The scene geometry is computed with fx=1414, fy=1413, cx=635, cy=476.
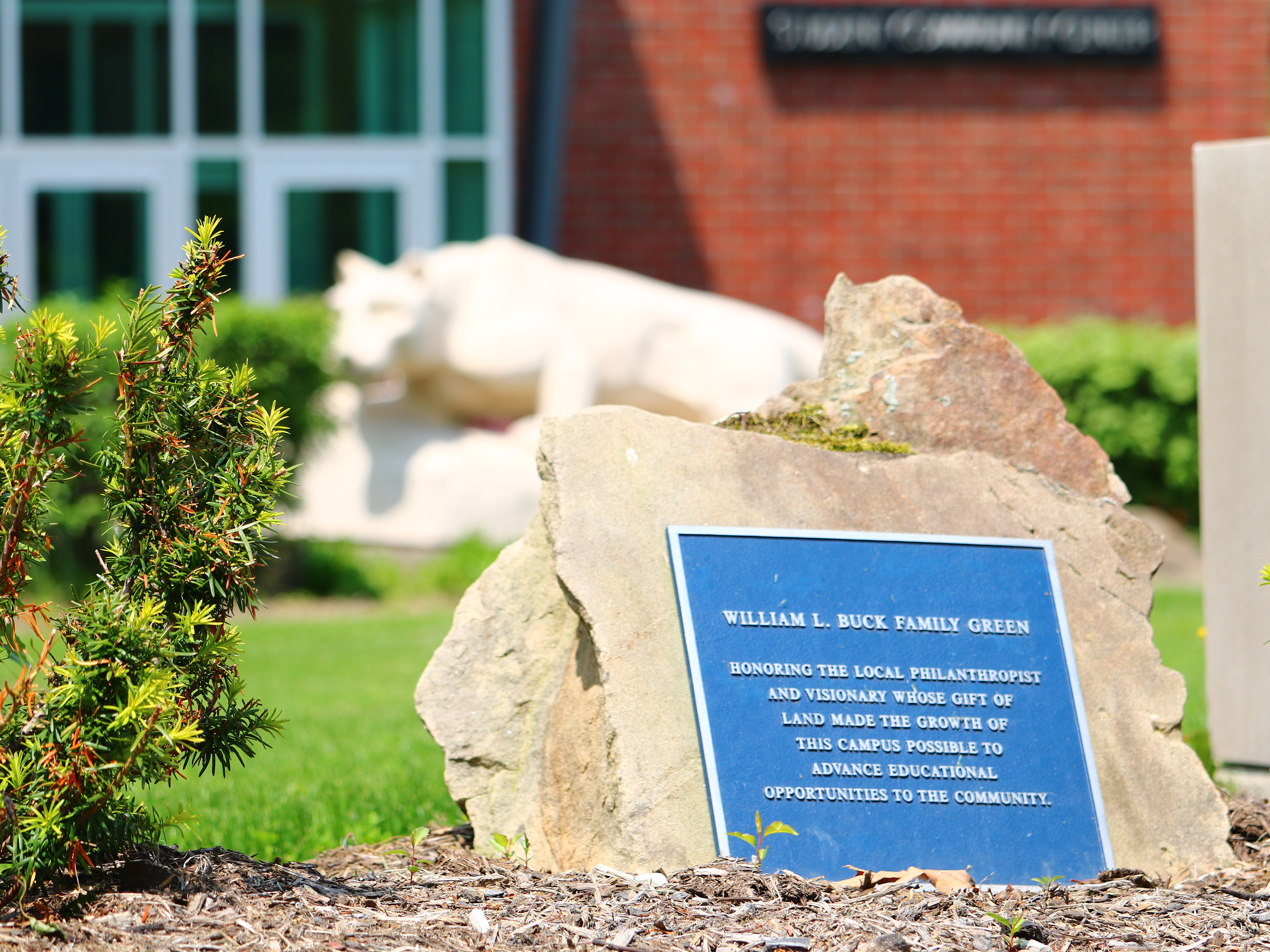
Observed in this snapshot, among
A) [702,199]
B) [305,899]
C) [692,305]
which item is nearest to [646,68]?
[702,199]

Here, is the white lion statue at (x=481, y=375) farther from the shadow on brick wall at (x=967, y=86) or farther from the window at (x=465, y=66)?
the shadow on brick wall at (x=967, y=86)

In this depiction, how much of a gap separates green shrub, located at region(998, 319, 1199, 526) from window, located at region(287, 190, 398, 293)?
635 cm

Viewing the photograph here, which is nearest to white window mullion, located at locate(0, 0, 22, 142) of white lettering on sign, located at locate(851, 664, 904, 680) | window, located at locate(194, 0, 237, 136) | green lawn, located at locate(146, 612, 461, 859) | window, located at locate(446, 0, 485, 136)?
window, located at locate(194, 0, 237, 136)

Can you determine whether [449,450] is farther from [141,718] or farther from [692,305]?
[141,718]

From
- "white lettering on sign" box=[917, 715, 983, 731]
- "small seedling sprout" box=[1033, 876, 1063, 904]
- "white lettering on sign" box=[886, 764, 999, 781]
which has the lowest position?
"small seedling sprout" box=[1033, 876, 1063, 904]

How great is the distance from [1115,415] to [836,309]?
8438 millimetres

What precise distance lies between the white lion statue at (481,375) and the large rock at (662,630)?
22.1 ft

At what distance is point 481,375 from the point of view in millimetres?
10945

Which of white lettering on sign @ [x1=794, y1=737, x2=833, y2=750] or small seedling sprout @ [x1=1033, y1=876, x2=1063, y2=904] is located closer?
small seedling sprout @ [x1=1033, y1=876, x2=1063, y2=904]

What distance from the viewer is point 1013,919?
298 cm

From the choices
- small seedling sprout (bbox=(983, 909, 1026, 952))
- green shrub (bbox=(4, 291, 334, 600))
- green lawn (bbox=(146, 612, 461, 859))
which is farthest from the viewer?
green shrub (bbox=(4, 291, 334, 600))

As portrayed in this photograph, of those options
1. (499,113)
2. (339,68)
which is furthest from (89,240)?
(499,113)

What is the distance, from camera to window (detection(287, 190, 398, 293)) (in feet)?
45.4

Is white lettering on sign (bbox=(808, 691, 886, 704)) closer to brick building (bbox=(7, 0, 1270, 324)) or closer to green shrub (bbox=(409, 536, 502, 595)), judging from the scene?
green shrub (bbox=(409, 536, 502, 595))
